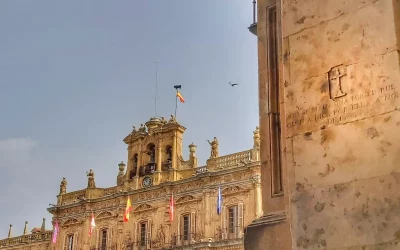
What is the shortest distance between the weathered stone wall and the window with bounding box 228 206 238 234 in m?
24.0

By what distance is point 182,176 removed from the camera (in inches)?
1264

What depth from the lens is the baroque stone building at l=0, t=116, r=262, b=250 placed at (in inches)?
1125

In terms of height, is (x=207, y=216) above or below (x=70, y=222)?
below

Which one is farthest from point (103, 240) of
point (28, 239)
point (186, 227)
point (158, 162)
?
point (28, 239)

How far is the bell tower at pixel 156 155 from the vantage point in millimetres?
32406

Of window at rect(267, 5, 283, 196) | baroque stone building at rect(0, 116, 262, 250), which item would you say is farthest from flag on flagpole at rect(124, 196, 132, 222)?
window at rect(267, 5, 283, 196)

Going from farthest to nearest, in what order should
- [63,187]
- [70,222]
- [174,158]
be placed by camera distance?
[63,187], [70,222], [174,158]

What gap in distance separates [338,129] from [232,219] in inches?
973

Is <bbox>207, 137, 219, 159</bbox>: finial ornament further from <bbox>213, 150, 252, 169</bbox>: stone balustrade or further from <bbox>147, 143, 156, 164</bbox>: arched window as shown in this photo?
<bbox>147, 143, 156, 164</bbox>: arched window

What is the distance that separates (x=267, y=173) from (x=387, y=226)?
1.75 m

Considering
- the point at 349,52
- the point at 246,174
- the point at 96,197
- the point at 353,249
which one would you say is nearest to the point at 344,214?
the point at 353,249

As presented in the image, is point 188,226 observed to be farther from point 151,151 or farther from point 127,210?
point 151,151

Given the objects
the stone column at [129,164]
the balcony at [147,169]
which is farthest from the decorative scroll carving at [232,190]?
the stone column at [129,164]

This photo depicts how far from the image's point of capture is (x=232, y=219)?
2864cm
